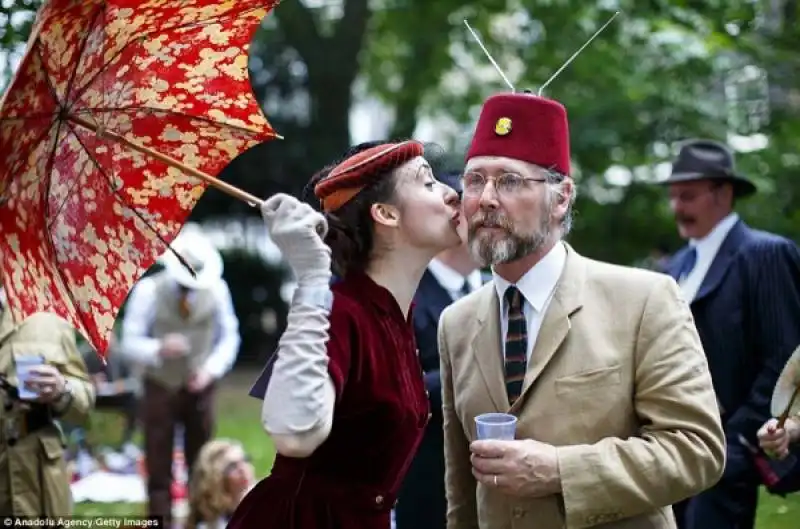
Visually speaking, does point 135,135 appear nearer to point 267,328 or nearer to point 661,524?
point 661,524

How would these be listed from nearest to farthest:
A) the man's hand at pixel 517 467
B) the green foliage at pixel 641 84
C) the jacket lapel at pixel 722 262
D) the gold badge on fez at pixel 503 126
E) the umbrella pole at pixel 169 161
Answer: the umbrella pole at pixel 169 161 < the man's hand at pixel 517 467 < the gold badge on fez at pixel 503 126 < the jacket lapel at pixel 722 262 < the green foliage at pixel 641 84

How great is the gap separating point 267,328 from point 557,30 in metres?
8.85

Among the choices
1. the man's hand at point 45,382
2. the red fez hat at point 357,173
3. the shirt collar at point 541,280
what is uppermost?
the red fez hat at point 357,173

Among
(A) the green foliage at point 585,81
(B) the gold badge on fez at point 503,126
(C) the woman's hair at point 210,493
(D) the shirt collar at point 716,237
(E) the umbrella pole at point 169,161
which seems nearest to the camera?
(E) the umbrella pole at point 169,161

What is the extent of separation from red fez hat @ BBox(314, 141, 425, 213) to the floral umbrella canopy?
36 cm

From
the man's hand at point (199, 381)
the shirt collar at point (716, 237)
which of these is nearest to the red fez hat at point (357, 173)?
the shirt collar at point (716, 237)

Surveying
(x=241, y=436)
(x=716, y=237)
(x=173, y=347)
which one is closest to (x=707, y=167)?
(x=716, y=237)

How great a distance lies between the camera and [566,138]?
3.64 meters

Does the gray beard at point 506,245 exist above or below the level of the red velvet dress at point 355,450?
above

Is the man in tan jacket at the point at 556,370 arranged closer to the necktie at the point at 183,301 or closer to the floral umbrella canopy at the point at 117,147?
the floral umbrella canopy at the point at 117,147

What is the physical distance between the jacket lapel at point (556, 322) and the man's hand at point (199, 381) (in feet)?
16.8

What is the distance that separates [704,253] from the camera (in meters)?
5.63

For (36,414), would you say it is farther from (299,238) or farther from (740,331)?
(740,331)

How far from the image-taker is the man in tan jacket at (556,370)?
10.4 feet
